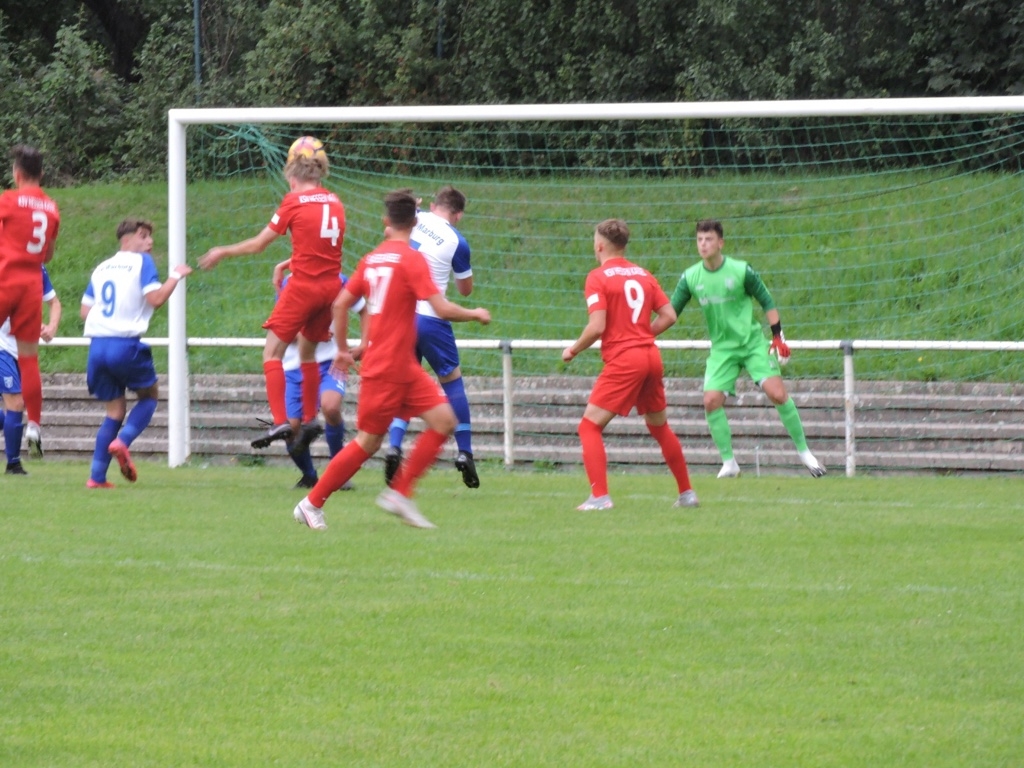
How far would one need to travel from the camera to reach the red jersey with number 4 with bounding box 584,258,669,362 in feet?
29.9

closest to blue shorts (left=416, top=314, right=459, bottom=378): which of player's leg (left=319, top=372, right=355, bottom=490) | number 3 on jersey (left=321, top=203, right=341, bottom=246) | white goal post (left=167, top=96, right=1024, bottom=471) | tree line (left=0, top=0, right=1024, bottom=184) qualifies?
player's leg (left=319, top=372, right=355, bottom=490)

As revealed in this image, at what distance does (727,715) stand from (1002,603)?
208 centimetres

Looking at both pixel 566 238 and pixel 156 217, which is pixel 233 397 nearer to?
pixel 566 238

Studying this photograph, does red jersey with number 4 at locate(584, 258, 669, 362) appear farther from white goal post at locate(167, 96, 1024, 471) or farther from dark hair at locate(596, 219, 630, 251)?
white goal post at locate(167, 96, 1024, 471)

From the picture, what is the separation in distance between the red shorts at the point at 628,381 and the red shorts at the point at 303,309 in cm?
197

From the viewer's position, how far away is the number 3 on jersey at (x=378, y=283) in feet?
26.1

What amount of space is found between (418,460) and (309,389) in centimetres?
199

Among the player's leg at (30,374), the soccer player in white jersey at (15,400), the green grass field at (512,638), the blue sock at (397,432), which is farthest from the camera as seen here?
the soccer player in white jersey at (15,400)

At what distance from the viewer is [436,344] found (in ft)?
34.9

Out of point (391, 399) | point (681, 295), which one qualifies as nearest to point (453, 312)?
point (391, 399)

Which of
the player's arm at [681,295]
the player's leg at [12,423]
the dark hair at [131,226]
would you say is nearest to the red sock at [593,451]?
the player's arm at [681,295]

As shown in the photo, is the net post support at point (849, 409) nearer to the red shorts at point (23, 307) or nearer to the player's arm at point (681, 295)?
the player's arm at point (681, 295)

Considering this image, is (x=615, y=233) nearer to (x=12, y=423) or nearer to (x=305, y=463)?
(x=305, y=463)

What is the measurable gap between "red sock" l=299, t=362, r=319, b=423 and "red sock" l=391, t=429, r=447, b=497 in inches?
65.3
